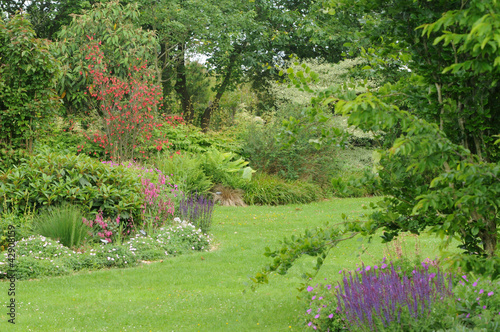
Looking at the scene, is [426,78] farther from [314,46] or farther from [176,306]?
[314,46]

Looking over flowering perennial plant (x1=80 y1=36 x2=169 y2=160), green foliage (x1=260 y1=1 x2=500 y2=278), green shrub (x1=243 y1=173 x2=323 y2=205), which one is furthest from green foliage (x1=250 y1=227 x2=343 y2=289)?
green shrub (x1=243 y1=173 x2=323 y2=205)

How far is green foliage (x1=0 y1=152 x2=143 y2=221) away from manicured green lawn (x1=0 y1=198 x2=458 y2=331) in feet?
4.31

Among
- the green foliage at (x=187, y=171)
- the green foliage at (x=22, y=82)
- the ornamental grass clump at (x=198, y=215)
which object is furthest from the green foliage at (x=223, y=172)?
the green foliage at (x=22, y=82)

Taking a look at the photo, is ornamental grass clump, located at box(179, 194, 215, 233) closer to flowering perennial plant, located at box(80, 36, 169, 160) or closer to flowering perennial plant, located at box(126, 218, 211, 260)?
flowering perennial plant, located at box(126, 218, 211, 260)

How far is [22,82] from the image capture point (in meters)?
8.38

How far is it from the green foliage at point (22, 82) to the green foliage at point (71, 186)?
0.95 meters

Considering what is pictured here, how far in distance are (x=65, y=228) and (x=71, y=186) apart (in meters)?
0.83

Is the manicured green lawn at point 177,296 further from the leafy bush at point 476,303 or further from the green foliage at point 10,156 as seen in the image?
the green foliage at point 10,156

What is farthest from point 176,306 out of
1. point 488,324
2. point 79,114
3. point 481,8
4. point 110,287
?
point 79,114

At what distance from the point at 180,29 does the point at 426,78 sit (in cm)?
1569

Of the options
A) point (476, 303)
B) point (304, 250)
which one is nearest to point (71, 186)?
point (304, 250)

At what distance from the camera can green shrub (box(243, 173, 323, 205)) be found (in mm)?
13109

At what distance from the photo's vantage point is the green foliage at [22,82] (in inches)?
325

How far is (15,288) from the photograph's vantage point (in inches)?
215
